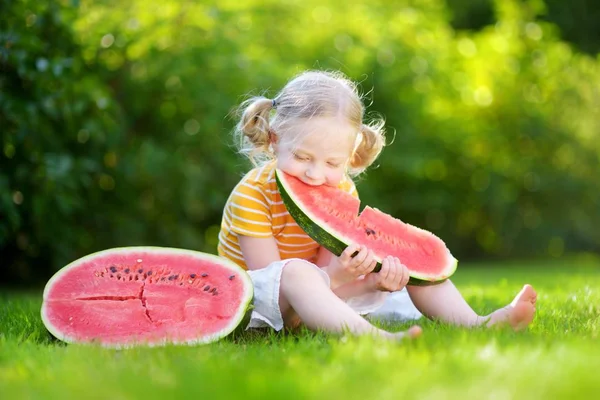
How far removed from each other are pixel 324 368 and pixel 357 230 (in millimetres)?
1267

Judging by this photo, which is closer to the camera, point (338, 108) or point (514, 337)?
point (514, 337)

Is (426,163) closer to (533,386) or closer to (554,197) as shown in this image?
(554,197)

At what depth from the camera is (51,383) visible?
1881 mm

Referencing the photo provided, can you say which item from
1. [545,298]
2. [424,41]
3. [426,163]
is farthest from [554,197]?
[545,298]

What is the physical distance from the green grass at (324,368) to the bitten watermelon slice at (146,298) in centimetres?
10

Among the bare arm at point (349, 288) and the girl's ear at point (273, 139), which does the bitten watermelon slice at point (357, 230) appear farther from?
the girl's ear at point (273, 139)

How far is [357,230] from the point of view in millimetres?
3191

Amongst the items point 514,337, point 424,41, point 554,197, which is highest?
point 424,41

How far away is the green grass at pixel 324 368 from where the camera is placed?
1687 mm

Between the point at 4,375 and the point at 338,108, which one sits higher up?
the point at 338,108

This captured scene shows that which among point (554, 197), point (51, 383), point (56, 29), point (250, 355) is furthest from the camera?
point (554, 197)

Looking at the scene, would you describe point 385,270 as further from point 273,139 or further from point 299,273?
point 273,139

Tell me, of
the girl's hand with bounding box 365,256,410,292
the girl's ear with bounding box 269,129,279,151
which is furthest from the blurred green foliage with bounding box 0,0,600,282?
the girl's hand with bounding box 365,256,410,292

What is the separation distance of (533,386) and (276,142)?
2021 mm
